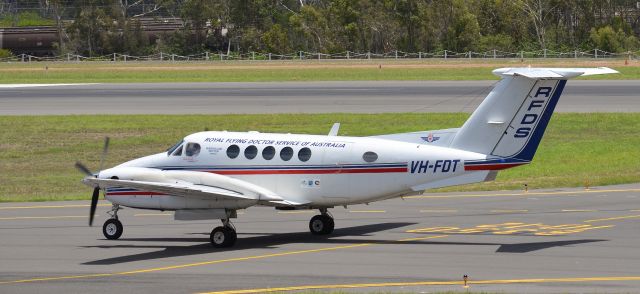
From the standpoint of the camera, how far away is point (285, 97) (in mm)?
65000

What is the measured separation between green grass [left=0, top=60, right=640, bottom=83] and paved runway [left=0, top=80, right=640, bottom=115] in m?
5.94

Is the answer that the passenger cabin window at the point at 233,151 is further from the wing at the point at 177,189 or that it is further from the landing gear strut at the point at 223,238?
the landing gear strut at the point at 223,238

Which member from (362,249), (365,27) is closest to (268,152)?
(362,249)

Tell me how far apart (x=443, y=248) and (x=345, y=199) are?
105 inches

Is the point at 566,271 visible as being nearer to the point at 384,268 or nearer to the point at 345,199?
the point at 384,268

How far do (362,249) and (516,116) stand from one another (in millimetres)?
4366

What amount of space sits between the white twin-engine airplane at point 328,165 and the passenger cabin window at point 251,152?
0.02 metres

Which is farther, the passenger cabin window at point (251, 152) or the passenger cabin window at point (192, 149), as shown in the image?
the passenger cabin window at point (192, 149)

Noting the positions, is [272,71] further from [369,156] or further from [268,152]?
[369,156]

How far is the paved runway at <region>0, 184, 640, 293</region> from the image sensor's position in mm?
19875

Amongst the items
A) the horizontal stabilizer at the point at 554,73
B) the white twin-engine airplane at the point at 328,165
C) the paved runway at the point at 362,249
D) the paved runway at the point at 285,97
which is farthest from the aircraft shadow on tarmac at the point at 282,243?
the paved runway at the point at 285,97

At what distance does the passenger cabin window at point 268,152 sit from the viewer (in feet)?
83.5

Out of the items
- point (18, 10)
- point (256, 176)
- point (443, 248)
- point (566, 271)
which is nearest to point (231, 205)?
point (256, 176)

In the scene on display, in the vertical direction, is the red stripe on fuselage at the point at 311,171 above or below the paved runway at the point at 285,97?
above
